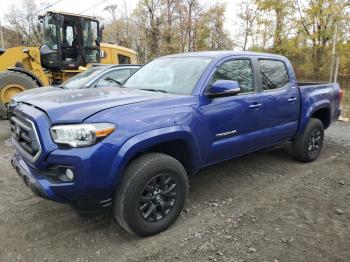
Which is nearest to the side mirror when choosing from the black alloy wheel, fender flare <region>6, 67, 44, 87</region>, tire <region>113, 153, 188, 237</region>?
tire <region>113, 153, 188, 237</region>

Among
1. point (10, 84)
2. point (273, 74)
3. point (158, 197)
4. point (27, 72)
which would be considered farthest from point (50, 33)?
point (158, 197)

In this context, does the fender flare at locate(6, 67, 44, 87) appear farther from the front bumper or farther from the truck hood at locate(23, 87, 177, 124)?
the front bumper

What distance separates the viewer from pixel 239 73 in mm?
4168

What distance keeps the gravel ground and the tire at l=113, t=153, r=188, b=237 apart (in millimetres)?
169

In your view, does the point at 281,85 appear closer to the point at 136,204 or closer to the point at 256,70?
the point at 256,70

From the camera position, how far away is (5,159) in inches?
220

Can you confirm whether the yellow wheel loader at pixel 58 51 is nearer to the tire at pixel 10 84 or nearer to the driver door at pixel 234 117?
the tire at pixel 10 84

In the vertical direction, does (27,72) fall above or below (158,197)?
above

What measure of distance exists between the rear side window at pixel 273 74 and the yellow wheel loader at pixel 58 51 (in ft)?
22.3

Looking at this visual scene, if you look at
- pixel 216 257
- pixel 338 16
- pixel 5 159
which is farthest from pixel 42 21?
pixel 338 16

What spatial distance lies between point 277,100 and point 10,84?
25.4 ft

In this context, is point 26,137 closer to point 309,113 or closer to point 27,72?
point 309,113

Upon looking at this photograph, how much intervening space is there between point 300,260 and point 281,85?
2683 millimetres

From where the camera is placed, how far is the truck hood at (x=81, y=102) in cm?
275
